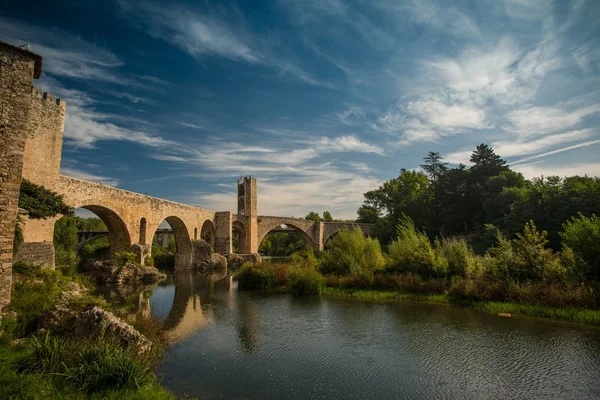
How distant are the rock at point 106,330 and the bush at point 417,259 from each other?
11.2 meters

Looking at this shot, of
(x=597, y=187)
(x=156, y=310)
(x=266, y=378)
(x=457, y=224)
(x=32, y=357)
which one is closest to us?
(x=32, y=357)

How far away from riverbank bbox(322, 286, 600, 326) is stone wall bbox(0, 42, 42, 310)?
35.0ft

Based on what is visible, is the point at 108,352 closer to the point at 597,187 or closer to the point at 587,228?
the point at 587,228

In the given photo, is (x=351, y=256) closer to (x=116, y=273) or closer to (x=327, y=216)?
(x=116, y=273)

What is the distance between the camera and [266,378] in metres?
5.82

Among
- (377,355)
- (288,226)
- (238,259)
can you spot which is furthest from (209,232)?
(377,355)

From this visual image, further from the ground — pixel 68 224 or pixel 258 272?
pixel 68 224

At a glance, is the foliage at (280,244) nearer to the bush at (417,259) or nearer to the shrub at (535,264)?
the bush at (417,259)

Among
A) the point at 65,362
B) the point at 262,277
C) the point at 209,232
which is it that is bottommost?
the point at 65,362

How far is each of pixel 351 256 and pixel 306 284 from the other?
3.37 metres

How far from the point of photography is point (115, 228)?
20734 millimetres

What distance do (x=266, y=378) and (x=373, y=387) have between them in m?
1.84

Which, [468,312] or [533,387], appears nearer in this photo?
[533,387]

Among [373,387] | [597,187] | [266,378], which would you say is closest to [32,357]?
[266,378]
